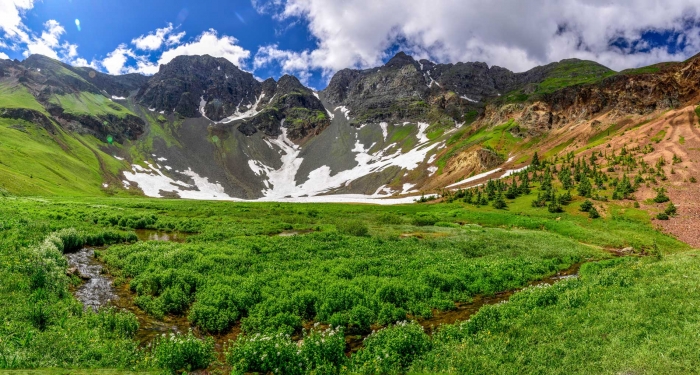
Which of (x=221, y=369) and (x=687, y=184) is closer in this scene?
(x=221, y=369)

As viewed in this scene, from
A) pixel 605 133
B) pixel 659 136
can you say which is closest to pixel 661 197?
pixel 659 136

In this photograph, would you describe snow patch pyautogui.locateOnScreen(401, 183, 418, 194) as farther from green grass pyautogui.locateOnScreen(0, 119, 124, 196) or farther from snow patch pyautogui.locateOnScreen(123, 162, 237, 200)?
green grass pyautogui.locateOnScreen(0, 119, 124, 196)

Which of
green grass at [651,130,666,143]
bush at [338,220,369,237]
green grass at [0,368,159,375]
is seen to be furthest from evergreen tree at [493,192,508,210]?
green grass at [0,368,159,375]

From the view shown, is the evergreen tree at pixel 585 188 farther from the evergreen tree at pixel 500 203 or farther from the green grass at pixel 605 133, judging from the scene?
the green grass at pixel 605 133

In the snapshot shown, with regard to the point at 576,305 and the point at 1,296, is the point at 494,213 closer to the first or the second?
the point at 576,305

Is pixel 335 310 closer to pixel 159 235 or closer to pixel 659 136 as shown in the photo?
pixel 159 235

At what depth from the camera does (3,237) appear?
86.4 ft

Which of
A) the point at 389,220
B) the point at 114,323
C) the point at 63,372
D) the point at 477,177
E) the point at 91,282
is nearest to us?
the point at 63,372

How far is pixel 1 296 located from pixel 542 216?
234 feet

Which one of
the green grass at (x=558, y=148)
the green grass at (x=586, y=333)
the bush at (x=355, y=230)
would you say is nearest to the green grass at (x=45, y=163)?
the bush at (x=355, y=230)

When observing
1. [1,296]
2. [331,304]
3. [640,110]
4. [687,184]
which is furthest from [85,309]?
[640,110]

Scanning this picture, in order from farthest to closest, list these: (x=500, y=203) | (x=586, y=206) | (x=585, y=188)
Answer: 1. (x=500, y=203)
2. (x=585, y=188)
3. (x=586, y=206)

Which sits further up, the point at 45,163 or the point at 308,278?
the point at 45,163

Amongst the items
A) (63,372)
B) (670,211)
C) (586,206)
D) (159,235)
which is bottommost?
(670,211)
